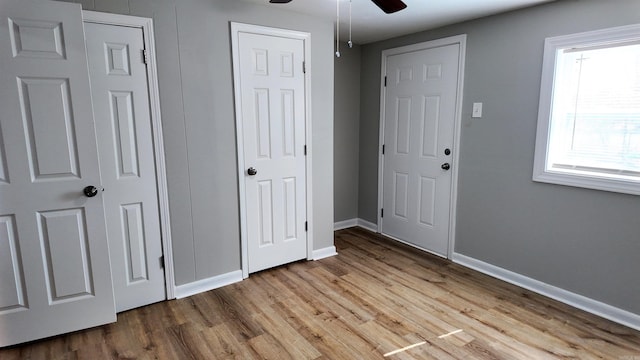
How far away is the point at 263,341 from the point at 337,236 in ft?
6.74

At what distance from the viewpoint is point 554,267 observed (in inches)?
108

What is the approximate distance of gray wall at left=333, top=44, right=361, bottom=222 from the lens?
4.16 metres

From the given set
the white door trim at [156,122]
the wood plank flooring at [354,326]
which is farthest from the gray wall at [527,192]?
the white door trim at [156,122]

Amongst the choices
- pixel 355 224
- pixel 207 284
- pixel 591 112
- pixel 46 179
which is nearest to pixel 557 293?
pixel 591 112

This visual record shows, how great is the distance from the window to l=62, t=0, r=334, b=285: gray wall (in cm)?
207

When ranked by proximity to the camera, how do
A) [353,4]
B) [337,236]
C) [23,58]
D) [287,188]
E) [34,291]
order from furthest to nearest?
[337,236] → [287,188] → [353,4] → [34,291] → [23,58]

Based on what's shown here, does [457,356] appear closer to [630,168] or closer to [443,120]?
[630,168]

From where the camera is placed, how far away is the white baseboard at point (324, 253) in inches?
138

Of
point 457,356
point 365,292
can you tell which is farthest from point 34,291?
point 457,356

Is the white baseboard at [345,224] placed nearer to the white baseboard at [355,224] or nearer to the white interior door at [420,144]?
the white baseboard at [355,224]

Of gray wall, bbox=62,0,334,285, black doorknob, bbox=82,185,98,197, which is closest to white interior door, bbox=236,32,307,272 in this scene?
gray wall, bbox=62,0,334,285

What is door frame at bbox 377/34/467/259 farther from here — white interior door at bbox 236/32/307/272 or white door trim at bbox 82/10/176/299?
white door trim at bbox 82/10/176/299

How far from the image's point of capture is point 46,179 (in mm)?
2105

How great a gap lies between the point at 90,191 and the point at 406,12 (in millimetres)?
2635
